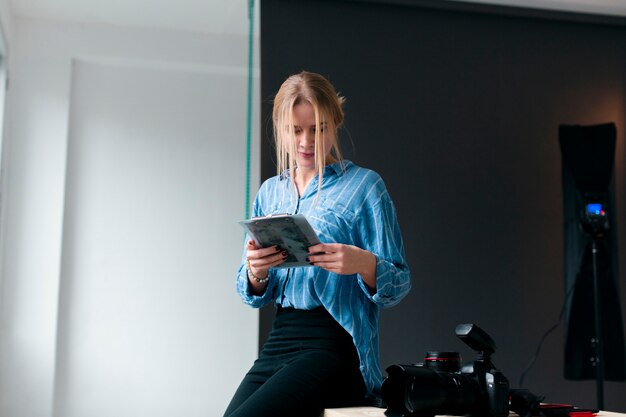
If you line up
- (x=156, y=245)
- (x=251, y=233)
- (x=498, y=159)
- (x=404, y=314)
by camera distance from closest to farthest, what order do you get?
(x=251, y=233)
(x=404, y=314)
(x=498, y=159)
(x=156, y=245)

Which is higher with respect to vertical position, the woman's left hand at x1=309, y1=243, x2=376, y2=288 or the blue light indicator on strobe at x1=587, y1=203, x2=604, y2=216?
the blue light indicator on strobe at x1=587, y1=203, x2=604, y2=216

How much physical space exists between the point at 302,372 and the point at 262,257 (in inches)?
9.7

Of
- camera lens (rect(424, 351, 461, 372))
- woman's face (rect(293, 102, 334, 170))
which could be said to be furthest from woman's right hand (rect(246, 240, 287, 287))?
camera lens (rect(424, 351, 461, 372))

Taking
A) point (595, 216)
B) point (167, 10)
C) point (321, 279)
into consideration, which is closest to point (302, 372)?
point (321, 279)

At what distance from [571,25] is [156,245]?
2.60m

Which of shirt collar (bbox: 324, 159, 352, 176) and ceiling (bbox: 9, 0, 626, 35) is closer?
shirt collar (bbox: 324, 159, 352, 176)

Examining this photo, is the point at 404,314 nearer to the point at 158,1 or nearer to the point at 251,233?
the point at 158,1

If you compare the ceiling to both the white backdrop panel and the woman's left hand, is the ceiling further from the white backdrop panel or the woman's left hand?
the woman's left hand

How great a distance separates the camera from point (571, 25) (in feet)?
13.7

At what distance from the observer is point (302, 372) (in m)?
1.37

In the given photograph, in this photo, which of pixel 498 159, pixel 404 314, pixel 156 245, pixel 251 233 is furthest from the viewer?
pixel 156 245

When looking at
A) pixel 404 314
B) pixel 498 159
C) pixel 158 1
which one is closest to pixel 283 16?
pixel 158 1

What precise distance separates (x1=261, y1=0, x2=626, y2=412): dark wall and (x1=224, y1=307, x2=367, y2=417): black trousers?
219 centimetres

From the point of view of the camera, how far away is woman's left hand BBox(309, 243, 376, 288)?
1391 millimetres
